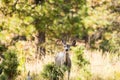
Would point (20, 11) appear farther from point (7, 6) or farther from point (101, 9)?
point (101, 9)

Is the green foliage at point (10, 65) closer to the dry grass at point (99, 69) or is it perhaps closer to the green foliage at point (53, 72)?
the dry grass at point (99, 69)

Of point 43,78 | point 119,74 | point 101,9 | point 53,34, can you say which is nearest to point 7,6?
point 53,34

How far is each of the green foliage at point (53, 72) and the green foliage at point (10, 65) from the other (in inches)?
17.9

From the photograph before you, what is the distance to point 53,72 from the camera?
507 centimetres

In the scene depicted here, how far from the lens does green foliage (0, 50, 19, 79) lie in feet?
17.1

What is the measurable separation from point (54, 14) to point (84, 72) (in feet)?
16.4

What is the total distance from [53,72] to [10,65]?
68 cm

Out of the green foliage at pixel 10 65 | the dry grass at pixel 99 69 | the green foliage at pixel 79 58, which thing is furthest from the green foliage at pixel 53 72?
the green foliage at pixel 79 58

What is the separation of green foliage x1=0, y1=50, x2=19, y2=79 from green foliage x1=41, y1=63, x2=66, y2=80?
0.46 meters

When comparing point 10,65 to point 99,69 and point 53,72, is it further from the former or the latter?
point 99,69

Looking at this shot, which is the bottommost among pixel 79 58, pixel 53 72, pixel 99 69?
pixel 99 69

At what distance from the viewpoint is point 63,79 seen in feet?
17.1

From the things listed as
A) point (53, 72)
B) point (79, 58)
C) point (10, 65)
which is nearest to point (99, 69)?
point (79, 58)

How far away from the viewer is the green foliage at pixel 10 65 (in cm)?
520
